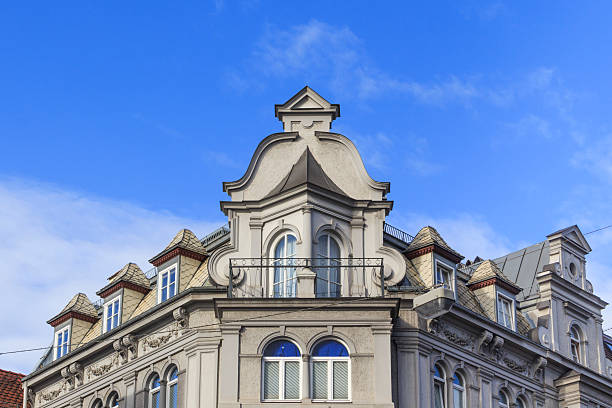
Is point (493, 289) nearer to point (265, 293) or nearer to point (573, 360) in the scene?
point (573, 360)

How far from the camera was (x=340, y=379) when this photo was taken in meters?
35.9

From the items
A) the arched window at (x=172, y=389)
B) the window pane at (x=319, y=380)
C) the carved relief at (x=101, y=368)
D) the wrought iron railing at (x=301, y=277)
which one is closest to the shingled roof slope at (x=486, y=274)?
the wrought iron railing at (x=301, y=277)

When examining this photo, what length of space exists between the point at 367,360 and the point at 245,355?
3398 mm

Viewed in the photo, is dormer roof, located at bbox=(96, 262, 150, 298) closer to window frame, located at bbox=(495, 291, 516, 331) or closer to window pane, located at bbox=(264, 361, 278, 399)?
window pane, located at bbox=(264, 361, 278, 399)

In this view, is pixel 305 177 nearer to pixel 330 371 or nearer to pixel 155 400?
pixel 330 371

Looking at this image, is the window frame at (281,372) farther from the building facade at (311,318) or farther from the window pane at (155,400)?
the window pane at (155,400)

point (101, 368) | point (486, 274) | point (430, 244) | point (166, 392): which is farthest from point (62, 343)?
point (486, 274)

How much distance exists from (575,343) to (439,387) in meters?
8.47

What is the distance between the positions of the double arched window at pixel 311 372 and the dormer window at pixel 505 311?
8024mm

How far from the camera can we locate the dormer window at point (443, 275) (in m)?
40.6

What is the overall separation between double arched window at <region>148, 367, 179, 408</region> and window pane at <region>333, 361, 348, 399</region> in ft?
16.6

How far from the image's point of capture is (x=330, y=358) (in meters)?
36.1

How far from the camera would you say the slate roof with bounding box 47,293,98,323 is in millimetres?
44500

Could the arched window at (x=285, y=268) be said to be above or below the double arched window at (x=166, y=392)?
above
